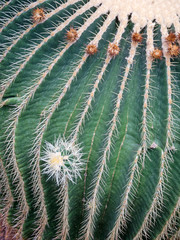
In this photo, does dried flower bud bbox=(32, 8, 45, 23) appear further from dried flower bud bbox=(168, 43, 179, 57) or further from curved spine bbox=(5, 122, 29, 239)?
dried flower bud bbox=(168, 43, 179, 57)

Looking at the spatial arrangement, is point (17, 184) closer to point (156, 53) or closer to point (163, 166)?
point (163, 166)

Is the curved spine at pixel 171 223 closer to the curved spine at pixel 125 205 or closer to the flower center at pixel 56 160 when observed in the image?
the curved spine at pixel 125 205

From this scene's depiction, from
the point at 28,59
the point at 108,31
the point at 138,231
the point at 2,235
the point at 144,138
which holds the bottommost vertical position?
the point at 2,235

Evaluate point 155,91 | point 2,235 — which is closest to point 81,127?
point 155,91

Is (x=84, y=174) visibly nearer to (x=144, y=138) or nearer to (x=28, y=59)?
(x=144, y=138)

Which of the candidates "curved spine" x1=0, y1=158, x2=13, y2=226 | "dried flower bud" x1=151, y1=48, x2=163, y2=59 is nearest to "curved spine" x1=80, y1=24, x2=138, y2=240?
"dried flower bud" x1=151, y1=48, x2=163, y2=59

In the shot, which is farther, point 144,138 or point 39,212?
point 39,212

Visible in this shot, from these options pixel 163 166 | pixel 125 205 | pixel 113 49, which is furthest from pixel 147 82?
pixel 125 205
